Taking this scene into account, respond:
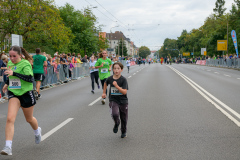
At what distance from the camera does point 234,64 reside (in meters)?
38.3

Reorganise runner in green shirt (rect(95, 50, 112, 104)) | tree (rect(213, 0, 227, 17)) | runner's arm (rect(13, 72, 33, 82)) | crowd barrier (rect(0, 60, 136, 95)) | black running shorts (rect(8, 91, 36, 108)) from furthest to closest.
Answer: tree (rect(213, 0, 227, 17)) < crowd barrier (rect(0, 60, 136, 95)) < runner in green shirt (rect(95, 50, 112, 104)) < black running shorts (rect(8, 91, 36, 108)) < runner's arm (rect(13, 72, 33, 82))

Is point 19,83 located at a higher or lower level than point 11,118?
higher

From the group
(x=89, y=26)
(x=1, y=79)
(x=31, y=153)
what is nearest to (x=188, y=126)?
(x=31, y=153)

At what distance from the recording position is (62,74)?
63.9 ft

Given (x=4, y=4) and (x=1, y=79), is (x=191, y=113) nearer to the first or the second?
(x=1, y=79)

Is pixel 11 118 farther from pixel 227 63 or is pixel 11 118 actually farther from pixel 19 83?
pixel 227 63

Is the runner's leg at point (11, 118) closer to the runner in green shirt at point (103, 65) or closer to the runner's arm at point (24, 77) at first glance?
the runner's arm at point (24, 77)

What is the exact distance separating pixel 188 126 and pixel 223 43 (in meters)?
58.7

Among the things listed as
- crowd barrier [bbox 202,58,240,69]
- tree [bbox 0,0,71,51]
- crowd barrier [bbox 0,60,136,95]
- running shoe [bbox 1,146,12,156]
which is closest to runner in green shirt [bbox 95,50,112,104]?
crowd barrier [bbox 0,60,136,95]

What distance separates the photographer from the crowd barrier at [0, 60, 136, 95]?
16.6m

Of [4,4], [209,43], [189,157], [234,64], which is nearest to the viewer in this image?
[189,157]

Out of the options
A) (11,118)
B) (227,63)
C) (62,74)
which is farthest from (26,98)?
(227,63)

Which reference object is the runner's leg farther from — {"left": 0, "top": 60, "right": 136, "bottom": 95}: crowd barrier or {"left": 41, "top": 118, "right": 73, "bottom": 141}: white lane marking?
{"left": 0, "top": 60, "right": 136, "bottom": 95}: crowd barrier

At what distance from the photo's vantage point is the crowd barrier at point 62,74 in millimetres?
16594
